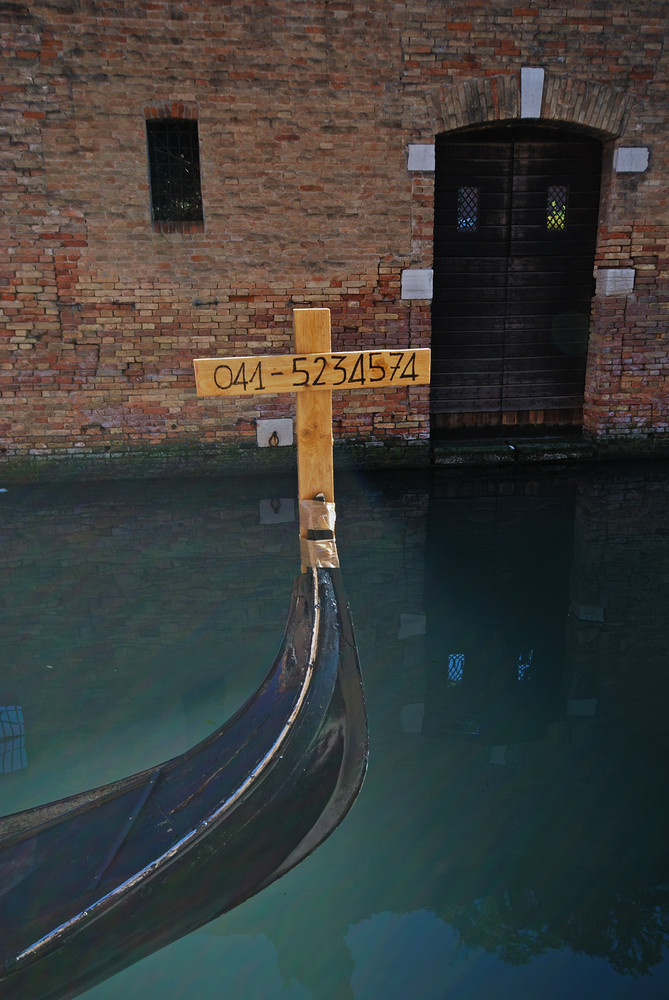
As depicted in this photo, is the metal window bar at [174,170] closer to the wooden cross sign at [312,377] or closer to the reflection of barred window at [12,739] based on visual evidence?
the wooden cross sign at [312,377]

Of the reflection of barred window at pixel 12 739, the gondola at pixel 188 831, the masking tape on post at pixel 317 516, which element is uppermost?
the masking tape on post at pixel 317 516

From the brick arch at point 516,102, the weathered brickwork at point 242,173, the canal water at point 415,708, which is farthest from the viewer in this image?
the brick arch at point 516,102

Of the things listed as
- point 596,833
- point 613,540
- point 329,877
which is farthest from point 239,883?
point 613,540

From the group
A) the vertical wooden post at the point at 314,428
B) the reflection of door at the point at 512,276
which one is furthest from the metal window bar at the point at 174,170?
the vertical wooden post at the point at 314,428

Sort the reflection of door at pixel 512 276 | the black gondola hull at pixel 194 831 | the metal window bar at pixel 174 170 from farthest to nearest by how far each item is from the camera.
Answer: the reflection of door at pixel 512 276
the metal window bar at pixel 174 170
the black gondola hull at pixel 194 831

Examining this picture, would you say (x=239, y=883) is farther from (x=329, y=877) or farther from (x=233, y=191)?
(x=233, y=191)

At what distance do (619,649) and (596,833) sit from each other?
1.52 metres

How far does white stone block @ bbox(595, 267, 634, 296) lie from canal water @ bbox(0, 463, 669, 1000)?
2.18 metres

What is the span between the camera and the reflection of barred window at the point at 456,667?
381 centimetres

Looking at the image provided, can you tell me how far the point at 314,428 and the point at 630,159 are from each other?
5.88m

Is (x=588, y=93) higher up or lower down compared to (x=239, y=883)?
higher up

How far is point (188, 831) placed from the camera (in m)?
2.12

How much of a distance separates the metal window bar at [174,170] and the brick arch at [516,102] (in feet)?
7.35

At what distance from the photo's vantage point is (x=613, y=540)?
554cm
